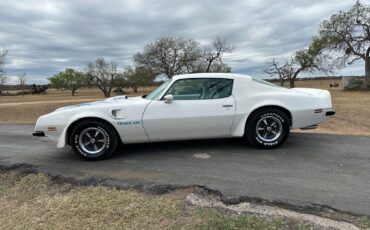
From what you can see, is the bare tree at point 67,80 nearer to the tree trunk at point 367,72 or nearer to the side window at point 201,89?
the tree trunk at point 367,72

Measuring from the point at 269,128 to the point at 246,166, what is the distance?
1.11 metres

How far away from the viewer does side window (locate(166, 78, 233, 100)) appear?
551 cm

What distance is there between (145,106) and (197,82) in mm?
1003

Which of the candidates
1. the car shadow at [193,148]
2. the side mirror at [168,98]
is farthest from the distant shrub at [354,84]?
the side mirror at [168,98]

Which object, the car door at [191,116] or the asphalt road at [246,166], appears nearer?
the asphalt road at [246,166]

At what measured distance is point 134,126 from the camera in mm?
5324

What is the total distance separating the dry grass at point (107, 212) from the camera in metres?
3.02

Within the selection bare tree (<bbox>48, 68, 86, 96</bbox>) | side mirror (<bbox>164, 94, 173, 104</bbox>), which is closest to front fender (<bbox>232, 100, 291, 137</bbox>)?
side mirror (<bbox>164, 94, 173, 104</bbox>)

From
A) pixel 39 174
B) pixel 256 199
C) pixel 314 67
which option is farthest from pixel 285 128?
pixel 314 67

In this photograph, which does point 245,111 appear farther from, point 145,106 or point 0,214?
point 0,214

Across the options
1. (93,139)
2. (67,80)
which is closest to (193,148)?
(93,139)

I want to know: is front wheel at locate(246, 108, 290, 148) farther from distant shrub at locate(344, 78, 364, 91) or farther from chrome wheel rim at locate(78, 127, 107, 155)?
distant shrub at locate(344, 78, 364, 91)

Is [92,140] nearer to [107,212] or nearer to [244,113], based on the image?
[107,212]

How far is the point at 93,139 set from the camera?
5.42 metres
